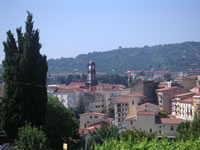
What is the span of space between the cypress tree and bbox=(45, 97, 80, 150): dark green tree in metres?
3.61

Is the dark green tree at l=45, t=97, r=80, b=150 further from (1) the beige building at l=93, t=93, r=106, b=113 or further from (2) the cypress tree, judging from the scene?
(1) the beige building at l=93, t=93, r=106, b=113

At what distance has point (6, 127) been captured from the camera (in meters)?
24.9

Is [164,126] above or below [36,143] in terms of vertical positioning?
below

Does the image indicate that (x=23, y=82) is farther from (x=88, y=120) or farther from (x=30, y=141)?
(x=88, y=120)

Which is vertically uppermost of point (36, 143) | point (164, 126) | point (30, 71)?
point (30, 71)

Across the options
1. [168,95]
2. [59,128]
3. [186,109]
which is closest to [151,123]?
[186,109]

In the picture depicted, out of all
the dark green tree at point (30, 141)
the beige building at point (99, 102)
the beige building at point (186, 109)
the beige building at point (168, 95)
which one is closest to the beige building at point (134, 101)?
the beige building at point (168, 95)

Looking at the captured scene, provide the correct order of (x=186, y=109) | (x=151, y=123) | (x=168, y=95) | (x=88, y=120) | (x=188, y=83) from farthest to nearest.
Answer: (x=188, y=83)
(x=168, y=95)
(x=88, y=120)
(x=186, y=109)
(x=151, y=123)

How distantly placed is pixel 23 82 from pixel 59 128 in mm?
6840

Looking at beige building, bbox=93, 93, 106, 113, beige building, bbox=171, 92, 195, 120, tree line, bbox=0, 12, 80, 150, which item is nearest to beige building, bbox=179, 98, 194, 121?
beige building, bbox=171, 92, 195, 120

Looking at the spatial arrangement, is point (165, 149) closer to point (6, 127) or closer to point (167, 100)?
point (6, 127)

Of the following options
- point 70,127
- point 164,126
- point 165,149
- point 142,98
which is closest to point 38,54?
point 70,127

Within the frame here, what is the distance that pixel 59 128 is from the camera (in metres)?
30.8

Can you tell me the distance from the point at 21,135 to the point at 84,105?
2556 inches
